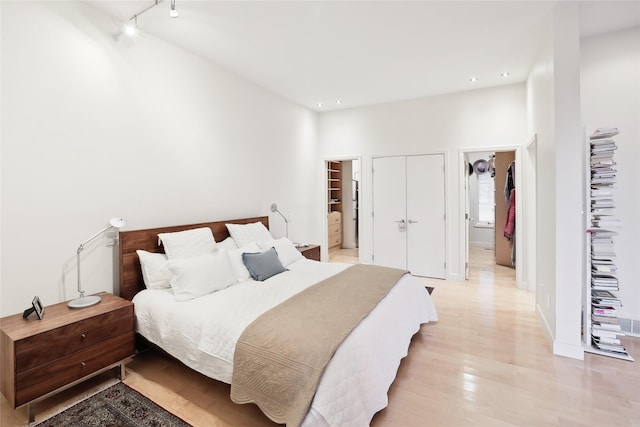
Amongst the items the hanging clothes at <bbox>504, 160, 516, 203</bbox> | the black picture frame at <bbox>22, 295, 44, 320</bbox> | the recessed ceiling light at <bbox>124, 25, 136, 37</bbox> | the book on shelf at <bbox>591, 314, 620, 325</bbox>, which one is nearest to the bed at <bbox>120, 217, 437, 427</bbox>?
the black picture frame at <bbox>22, 295, 44, 320</bbox>

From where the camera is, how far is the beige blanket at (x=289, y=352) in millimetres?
1551

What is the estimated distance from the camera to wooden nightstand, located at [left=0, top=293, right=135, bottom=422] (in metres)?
1.75

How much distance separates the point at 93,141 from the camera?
2516mm

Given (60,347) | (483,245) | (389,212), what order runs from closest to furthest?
(60,347) → (389,212) → (483,245)

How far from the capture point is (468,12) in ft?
8.57

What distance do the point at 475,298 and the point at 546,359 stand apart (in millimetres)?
1482

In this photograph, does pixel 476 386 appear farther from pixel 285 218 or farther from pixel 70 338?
pixel 285 218

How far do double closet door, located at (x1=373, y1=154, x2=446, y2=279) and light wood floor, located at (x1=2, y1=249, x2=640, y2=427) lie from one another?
193 cm

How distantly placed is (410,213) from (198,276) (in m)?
3.64

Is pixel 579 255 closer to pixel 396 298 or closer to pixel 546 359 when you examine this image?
pixel 546 359

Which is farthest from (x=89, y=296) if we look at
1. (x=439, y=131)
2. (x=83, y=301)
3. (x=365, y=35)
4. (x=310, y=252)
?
(x=439, y=131)

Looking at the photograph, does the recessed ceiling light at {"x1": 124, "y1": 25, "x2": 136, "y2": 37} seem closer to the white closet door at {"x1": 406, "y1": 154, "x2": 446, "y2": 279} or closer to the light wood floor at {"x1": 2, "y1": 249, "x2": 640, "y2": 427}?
the light wood floor at {"x1": 2, "y1": 249, "x2": 640, "y2": 427}

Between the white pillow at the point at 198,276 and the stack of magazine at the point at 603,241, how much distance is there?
3196 millimetres

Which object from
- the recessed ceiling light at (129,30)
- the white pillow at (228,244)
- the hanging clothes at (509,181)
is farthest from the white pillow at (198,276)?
the hanging clothes at (509,181)
